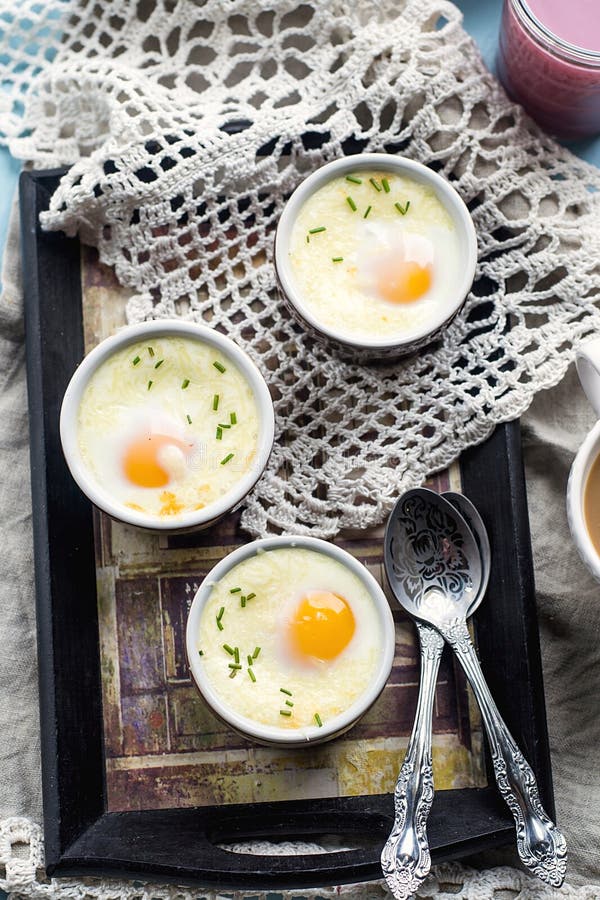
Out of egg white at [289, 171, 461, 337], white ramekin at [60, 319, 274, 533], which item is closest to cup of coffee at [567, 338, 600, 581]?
egg white at [289, 171, 461, 337]

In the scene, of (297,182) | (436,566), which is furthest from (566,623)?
(297,182)

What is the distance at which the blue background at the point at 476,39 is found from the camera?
5.34 ft

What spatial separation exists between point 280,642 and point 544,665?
0.45 meters

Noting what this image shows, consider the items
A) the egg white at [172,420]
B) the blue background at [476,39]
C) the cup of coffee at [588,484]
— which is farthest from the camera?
the blue background at [476,39]

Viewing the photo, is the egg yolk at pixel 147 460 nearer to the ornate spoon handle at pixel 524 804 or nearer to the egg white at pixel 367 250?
the egg white at pixel 367 250

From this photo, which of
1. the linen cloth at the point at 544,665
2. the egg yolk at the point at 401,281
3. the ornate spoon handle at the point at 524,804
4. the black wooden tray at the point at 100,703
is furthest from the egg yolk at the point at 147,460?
the ornate spoon handle at the point at 524,804

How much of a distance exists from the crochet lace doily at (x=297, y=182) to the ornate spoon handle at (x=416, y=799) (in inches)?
9.6

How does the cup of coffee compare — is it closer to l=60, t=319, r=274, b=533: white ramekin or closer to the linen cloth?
the linen cloth

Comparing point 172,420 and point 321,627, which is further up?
point 172,420

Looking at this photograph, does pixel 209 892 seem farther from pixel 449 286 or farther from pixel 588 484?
pixel 449 286

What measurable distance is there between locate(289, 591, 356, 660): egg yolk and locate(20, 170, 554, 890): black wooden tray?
25cm

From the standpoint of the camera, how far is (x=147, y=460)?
1.40m

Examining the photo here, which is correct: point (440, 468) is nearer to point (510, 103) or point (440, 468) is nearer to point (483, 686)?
point (483, 686)

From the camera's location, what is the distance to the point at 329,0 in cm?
151
